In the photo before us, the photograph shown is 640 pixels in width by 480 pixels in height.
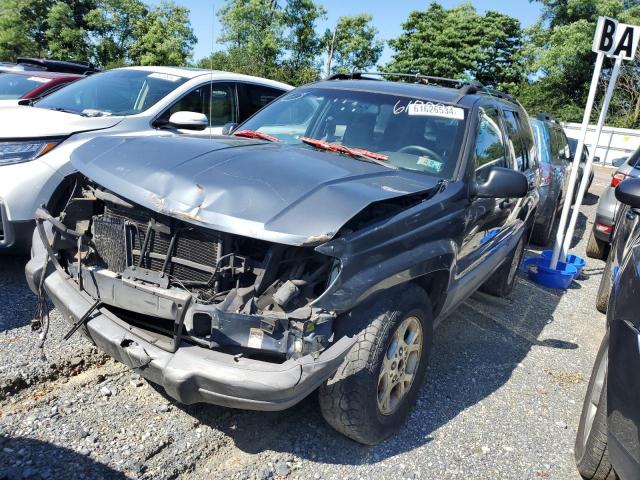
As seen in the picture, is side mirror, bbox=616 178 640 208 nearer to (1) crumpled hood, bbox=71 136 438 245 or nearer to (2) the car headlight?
(1) crumpled hood, bbox=71 136 438 245

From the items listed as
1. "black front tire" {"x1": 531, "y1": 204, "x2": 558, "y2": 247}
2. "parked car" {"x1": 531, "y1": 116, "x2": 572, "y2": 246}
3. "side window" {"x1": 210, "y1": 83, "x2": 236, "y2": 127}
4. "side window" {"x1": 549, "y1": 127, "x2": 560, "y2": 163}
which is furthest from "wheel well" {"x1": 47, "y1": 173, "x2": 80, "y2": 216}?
"side window" {"x1": 549, "y1": 127, "x2": 560, "y2": 163}

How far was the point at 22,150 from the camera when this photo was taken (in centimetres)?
412

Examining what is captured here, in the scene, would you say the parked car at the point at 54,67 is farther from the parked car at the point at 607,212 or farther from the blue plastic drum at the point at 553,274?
the parked car at the point at 607,212

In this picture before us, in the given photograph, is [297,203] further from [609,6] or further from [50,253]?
[609,6]

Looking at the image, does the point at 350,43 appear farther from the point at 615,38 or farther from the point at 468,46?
the point at 615,38

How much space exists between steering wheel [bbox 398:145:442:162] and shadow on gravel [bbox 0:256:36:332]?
2.86m

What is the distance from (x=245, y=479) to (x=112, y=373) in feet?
3.93

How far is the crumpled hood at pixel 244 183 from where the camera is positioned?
228 centimetres

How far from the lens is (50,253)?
2822mm

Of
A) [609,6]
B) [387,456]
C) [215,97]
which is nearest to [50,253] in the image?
[387,456]

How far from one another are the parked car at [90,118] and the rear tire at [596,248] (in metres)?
4.69

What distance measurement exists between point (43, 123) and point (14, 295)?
4.74 ft

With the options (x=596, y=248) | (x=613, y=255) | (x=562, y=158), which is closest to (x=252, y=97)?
(x=613, y=255)

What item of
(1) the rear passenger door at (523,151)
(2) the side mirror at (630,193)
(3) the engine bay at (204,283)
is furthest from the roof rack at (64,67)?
(2) the side mirror at (630,193)
